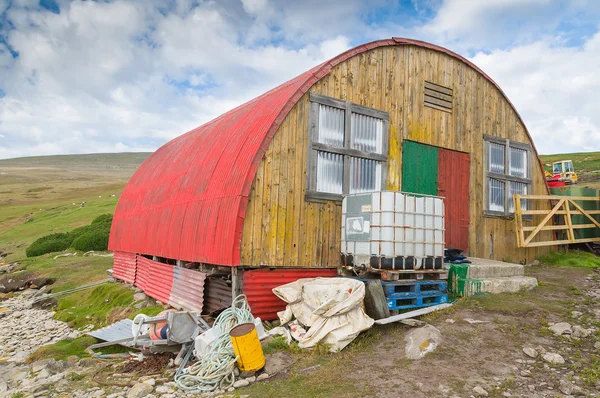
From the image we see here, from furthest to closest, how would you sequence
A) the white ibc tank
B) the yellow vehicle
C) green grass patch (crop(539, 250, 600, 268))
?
the yellow vehicle
green grass patch (crop(539, 250, 600, 268))
the white ibc tank

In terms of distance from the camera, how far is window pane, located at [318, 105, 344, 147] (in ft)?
36.3

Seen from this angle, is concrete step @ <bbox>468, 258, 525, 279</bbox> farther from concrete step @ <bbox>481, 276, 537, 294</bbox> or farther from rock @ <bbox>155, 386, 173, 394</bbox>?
rock @ <bbox>155, 386, 173, 394</bbox>

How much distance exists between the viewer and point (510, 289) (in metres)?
10.9

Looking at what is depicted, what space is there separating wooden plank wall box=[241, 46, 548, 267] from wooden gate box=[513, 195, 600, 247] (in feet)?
1.87

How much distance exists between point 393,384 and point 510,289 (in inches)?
228

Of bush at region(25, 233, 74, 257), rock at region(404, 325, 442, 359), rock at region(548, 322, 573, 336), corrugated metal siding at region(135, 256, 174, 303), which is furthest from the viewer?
bush at region(25, 233, 74, 257)

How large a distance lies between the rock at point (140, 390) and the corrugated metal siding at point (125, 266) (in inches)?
386

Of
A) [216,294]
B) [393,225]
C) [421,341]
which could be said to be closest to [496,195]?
[393,225]

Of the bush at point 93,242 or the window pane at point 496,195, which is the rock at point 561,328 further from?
the bush at point 93,242

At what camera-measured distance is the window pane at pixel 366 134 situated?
11.6 metres

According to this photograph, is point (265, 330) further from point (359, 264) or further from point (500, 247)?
point (500, 247)

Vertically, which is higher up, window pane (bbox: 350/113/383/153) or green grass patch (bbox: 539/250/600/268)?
window pane (bbox: 350/113/383/153)

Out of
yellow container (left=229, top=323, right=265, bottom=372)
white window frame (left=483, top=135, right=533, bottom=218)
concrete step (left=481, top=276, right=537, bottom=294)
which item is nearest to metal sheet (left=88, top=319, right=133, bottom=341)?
yellow container (left=229, top=323, right=265, bottom=372)

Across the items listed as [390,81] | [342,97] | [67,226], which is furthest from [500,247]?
[67,226]
